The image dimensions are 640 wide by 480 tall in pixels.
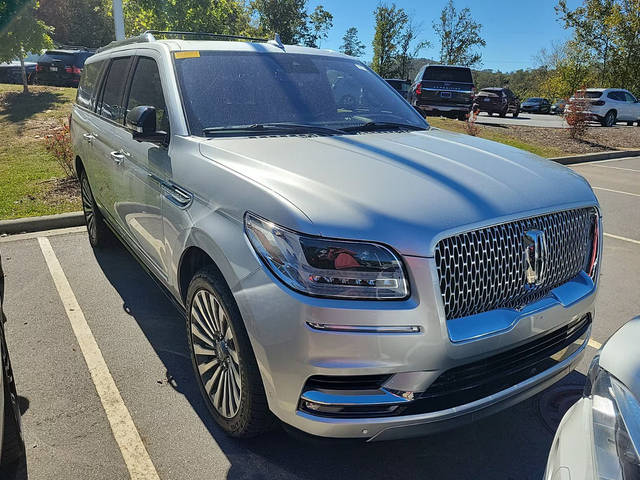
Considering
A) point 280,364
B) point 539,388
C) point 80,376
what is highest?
point 280,364

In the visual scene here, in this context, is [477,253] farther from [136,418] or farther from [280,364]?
[136,418]

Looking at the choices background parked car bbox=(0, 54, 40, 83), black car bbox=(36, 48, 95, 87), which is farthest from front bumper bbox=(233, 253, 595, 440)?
background parked car bbox=(0, 54, 40, 83)

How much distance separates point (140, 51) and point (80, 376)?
2276mm

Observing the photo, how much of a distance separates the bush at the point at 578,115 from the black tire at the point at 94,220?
14.2 metres

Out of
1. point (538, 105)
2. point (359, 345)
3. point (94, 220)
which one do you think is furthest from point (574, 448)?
point (538, 105)

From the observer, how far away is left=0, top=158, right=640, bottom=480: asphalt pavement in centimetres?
254

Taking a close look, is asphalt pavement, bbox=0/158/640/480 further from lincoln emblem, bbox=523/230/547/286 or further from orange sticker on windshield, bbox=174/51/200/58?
orange sticker on windshield, bbox=174/51/200/58

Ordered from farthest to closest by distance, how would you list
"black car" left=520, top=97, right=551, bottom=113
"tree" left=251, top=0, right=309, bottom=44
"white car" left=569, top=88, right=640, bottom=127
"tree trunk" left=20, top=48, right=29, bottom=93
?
"black car" left=520, top=97, right=551, bottom=113 < "tree" left=251, top=0, right=309, bottom=44 < "white car" left=569, top=88, right=640, bottom=127 < "tree trunk" left=20, top=48, right=29, bottom=93

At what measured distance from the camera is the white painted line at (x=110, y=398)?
2.55 meters

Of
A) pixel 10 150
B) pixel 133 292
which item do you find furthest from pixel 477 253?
pixel 10 150

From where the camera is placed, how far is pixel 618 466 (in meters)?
1.31

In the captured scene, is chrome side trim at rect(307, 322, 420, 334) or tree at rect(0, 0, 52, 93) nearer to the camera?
chrome side trim at rect(307, 322, 420, 334)

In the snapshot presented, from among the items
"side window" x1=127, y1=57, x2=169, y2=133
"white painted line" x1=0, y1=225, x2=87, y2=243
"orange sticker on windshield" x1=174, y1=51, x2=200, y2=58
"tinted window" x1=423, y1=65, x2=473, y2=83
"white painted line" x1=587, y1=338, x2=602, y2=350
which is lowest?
"white painted line" x1=0, y1=225, x2=87, y2=243

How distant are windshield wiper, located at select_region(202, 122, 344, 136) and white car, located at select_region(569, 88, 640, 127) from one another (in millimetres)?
24870
